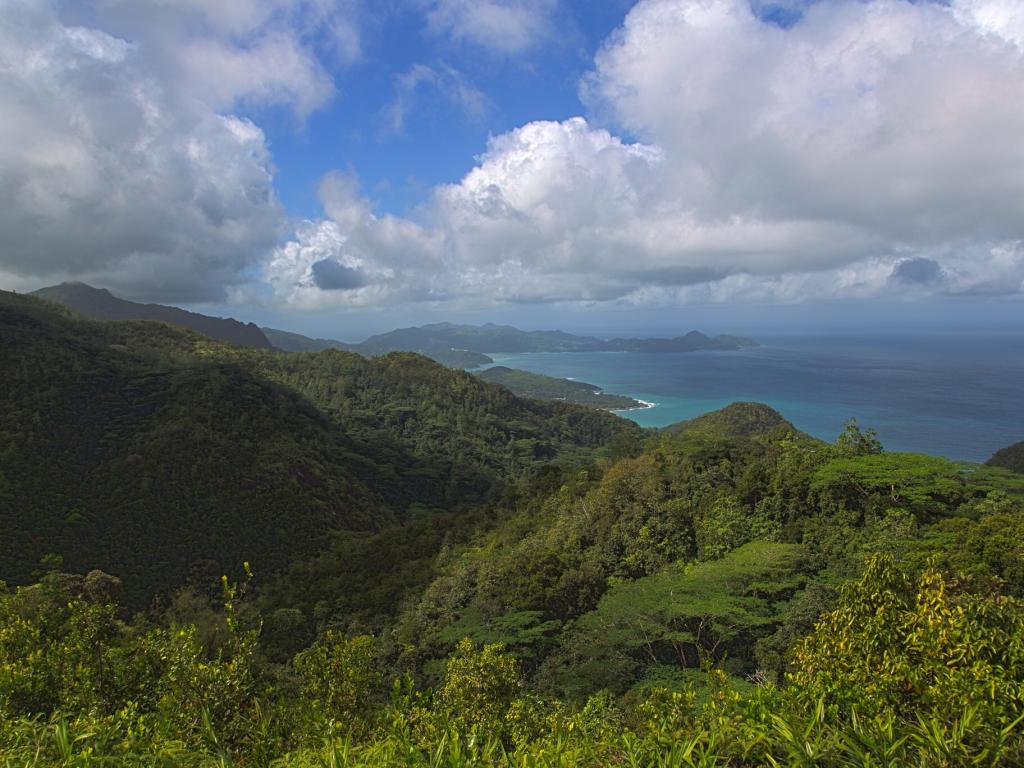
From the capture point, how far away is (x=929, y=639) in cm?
488

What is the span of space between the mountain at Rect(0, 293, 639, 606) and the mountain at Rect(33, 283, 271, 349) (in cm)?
10134

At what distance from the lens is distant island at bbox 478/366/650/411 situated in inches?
5960

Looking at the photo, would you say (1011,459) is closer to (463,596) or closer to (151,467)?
(463,596)

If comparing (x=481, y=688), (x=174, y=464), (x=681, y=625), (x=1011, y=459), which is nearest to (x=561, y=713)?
(x=481, y=688)

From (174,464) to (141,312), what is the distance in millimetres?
177173

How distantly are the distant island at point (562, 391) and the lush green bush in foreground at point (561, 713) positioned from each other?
139 meters

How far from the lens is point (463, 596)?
74.9 feet

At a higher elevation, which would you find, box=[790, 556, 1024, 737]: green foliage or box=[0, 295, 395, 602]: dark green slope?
box=[790, 556, 1024, 737]: green foliage

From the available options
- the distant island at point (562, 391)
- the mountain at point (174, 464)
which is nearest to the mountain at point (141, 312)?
the distant island at point (562, 391)

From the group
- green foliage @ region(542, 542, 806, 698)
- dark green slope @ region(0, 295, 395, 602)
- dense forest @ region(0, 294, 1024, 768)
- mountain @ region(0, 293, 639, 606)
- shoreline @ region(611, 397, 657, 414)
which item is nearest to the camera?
dense forest @ region(0, 294, 1024, 768)

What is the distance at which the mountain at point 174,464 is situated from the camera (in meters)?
38.0

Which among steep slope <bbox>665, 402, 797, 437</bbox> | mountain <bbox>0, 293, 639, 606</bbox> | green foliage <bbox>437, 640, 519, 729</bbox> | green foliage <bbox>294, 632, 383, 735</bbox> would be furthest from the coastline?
green foliage <bbox>294, 632, 383, 735</bbox>

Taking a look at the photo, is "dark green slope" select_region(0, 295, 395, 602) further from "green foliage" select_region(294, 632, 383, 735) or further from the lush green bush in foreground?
"green foliage" select_region(294, 632, 383, 735)

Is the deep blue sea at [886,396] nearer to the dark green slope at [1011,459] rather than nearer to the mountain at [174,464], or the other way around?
the dark green slope at [1011,459]
